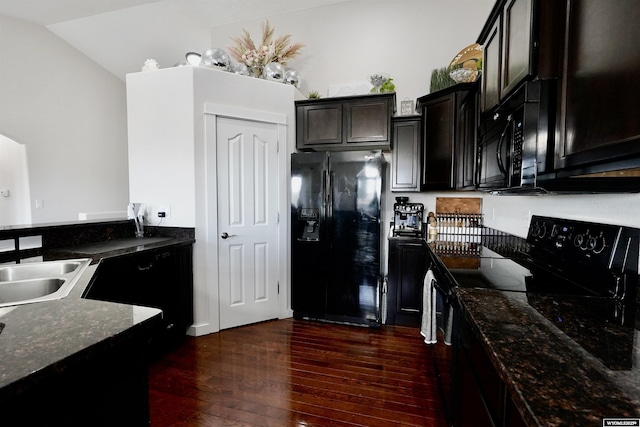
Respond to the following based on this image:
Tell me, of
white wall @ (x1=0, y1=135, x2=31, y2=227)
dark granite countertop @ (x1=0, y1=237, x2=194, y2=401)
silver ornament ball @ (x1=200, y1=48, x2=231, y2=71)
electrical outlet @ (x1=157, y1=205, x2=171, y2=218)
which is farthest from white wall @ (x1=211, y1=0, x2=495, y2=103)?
white wall @ (x1=0, y1=135, x2=31, y2=227)

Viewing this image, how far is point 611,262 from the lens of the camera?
1.19 m

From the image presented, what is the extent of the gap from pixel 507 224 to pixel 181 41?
4731 millimetres

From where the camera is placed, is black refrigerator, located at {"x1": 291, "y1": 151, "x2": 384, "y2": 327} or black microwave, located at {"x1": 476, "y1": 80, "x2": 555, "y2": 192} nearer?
black microwave, located at {"x1": 476, "y1": 80, "x2": 555, "y2": 192}

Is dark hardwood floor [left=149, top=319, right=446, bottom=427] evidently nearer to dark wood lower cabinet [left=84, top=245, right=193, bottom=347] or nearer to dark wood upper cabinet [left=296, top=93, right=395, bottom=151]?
dark wood lower cabinet [left=84, top=245, right=193, bottom=347]

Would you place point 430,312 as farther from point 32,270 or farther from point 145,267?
point 32,270

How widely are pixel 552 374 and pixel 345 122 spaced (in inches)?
114

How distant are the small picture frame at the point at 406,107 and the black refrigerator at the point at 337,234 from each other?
2.82 ft

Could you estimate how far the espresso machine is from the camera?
3.40m

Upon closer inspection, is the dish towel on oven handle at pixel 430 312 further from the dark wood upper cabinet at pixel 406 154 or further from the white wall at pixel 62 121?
the white wall at pixel 62 121

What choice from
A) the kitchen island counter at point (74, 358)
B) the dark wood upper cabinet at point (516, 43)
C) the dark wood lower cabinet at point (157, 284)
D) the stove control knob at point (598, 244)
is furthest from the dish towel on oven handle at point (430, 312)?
the dark wood lower cabinet at point (157, 284)

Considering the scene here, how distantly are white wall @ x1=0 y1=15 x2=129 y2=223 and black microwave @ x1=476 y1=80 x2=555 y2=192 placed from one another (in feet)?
18.5

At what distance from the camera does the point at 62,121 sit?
453 centimetres

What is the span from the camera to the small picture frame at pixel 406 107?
3.41m

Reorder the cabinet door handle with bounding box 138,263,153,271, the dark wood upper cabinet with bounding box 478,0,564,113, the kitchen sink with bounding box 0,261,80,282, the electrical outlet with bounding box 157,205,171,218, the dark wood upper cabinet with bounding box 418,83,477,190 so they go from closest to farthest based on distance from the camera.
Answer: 1. the dark wood upper cabinet with bounding box 478,0,564,113
2. the kitchen sink with bounding box 0,261,80,282
3. the cabinet door handle with bounding box 138,263,153,271
4. the dark wood upper cabinet with bounding box 418,83,477,190
5. the electrical outlet with bounding box 157,205,171,218
